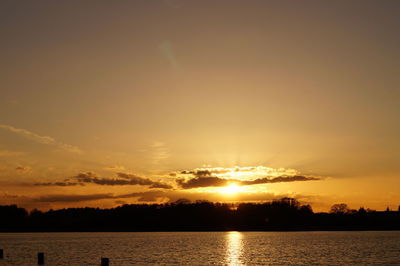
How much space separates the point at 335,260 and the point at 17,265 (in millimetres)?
50662

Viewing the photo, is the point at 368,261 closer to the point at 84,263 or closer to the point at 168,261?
the point at 168,261

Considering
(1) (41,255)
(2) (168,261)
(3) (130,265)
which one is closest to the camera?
(1) (41,255)

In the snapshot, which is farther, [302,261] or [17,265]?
[302,261]

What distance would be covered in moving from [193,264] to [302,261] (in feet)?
61.2

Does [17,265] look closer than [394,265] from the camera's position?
Yes

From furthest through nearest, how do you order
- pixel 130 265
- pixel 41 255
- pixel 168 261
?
→ pixel 168 261 → pixel 130 265 → pixel 41 255

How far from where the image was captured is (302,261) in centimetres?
8294

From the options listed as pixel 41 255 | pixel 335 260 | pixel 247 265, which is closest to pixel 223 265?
pixel 247 265

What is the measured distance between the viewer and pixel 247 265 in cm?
7762

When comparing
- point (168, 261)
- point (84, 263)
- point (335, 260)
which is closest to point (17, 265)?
point (84, 263)

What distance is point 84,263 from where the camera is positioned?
251 feet

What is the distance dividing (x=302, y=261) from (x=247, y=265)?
10.9 m

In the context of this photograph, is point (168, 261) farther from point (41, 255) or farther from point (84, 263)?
point (41, 255)

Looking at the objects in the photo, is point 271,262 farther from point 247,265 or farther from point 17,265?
point 17,265
